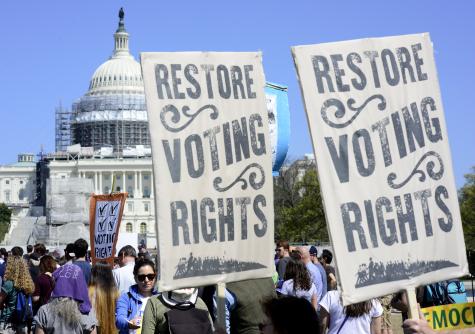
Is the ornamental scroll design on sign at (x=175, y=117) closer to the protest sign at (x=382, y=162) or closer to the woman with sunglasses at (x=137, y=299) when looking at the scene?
the protest sign at (x=382, y=162)

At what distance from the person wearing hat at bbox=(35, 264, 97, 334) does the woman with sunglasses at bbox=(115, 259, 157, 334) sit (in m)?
0.30

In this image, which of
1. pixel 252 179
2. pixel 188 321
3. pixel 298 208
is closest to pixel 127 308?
pixel 188 321

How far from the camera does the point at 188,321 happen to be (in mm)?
6590

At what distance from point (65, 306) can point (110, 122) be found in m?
151

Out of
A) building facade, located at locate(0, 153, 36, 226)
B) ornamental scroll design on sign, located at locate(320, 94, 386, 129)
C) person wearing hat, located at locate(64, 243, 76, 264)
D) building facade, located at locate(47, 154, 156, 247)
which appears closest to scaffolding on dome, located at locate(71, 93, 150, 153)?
building facade, located at locate(47, 154, 156, 247)

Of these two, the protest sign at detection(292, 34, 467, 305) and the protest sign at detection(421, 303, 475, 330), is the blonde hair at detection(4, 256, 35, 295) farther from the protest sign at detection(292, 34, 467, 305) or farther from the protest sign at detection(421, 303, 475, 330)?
the protest sign at detection(292, 34, 467, 305)

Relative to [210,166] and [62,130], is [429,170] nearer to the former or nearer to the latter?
[210,166]

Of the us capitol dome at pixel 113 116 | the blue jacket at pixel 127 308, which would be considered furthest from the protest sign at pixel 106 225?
the us capitol dome at pixel 113 116

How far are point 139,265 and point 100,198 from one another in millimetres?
7171

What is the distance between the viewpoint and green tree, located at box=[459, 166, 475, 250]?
58.9m

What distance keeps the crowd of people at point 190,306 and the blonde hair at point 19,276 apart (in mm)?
621

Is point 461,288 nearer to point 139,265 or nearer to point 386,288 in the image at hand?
point 139,265

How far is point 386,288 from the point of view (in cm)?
568

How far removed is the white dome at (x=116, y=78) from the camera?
16662cm
